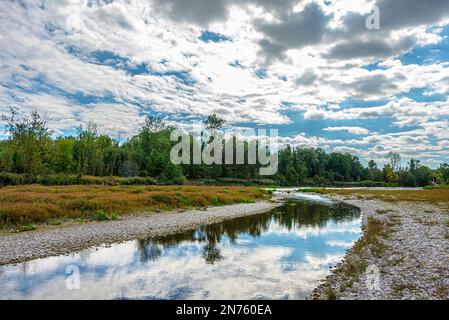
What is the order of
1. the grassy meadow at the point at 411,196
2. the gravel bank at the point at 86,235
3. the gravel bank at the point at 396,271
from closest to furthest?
the gravel bank at the point at 396,271
the gravel bank at the point at 86,235
the grassy meadow at the point at 411,196

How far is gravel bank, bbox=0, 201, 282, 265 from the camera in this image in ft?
55.4

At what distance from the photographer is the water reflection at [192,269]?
465 inches

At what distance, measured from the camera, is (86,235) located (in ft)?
71.1

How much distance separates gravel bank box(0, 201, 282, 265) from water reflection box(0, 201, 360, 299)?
1.34 meters

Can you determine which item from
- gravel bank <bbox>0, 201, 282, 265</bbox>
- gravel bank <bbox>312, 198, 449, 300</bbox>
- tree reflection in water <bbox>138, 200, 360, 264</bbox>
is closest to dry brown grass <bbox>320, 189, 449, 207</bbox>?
tree reflection in water <bbox>138, 200, 360, 264</bbox>

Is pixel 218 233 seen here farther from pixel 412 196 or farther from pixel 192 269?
pixel 412 196

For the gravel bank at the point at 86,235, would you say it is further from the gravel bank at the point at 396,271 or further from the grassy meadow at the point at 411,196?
the grassy meadow at the point at 411,196

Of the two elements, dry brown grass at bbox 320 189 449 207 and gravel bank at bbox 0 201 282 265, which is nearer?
gravel bank at bbox 0 201 282 265

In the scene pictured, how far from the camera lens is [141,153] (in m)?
104

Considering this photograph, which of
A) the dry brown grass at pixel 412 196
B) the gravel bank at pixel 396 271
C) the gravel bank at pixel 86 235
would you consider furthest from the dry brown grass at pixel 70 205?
the dry brown grass at pixel 412 196

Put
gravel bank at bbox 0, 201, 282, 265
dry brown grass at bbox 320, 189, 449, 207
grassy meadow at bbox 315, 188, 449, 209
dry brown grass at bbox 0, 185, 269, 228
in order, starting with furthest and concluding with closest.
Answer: dry brown grass at bbox 320, 189, 449, 207
grassy meadow at bbox 315, 188, 449, 209
dry brown grass at bbox 0, 185, 269, 228
gravel bank at bbox 0, 201, 282, 265

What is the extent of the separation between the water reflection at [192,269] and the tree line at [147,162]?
50.9 metres

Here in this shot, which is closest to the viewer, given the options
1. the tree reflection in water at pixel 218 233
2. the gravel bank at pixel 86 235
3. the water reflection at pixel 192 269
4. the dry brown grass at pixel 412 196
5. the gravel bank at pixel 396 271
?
the gravel bank at pixel 396 271

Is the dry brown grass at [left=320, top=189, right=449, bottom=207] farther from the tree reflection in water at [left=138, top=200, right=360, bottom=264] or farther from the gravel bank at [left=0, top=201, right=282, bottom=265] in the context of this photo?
the gravel bank at [left=0, top=201, right=282, bottom=265]
